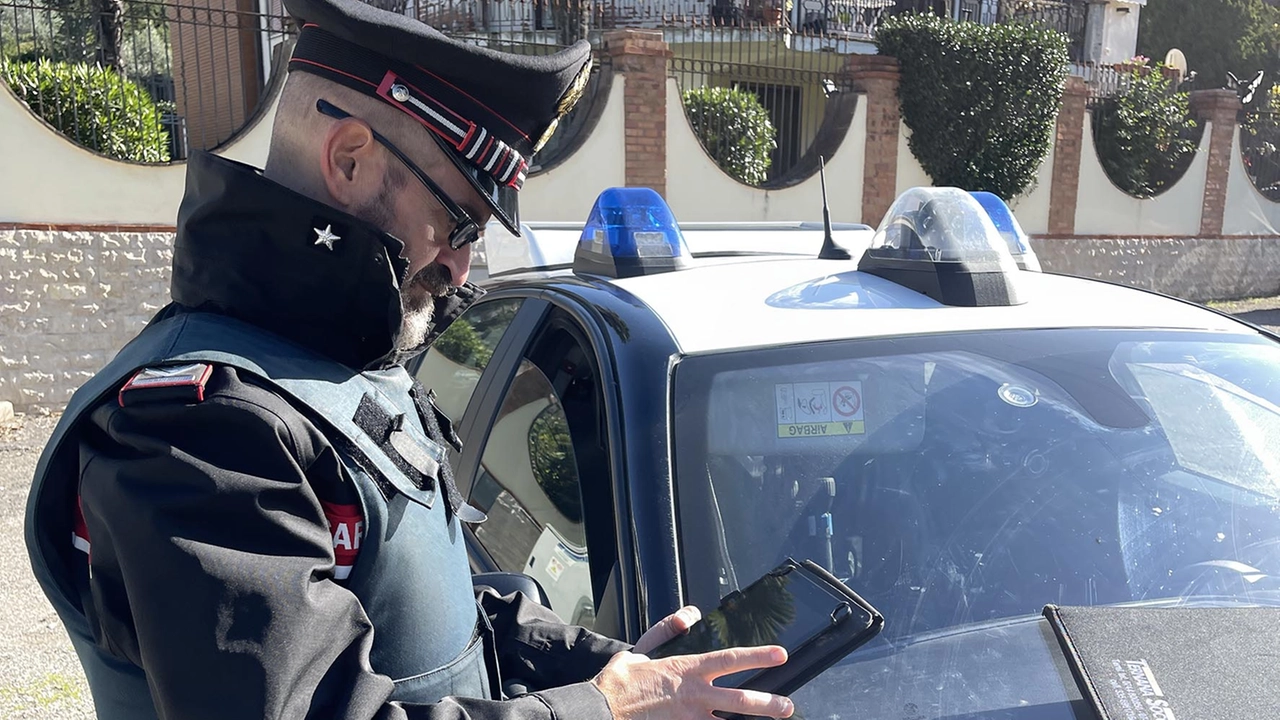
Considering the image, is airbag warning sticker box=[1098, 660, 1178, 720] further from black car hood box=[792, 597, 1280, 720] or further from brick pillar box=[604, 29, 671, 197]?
brick pillar box=[604, 29, 671, 197]

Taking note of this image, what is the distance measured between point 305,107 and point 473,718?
74cm

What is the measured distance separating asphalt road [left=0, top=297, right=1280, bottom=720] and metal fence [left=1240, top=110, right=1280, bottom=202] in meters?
16.1

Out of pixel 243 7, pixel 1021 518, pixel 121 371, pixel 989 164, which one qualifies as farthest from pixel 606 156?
pixel 121 371

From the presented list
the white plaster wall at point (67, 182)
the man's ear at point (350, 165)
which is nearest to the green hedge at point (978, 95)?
the white plaster wall at point (67, 182)

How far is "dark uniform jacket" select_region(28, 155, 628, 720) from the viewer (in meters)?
0.96

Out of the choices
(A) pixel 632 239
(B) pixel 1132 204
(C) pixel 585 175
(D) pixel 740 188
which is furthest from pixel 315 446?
(B) pixel 1132 204

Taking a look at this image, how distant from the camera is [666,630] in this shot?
146 centimetres

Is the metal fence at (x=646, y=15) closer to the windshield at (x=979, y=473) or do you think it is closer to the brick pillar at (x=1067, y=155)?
the brick pillar at (x=1067, y=155)

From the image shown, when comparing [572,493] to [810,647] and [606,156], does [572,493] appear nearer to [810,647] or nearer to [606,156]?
[810,647]

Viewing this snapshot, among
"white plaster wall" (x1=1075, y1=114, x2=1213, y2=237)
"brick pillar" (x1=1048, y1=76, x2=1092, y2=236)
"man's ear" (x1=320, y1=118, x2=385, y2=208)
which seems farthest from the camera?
"white plaster wall" (x1=1075, y1=114, x2=1213, y2=237)

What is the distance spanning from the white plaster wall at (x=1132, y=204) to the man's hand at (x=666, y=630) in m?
13.2

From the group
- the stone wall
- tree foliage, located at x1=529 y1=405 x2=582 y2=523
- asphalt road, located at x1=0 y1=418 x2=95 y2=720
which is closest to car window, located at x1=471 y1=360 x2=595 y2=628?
tree foliage, located at x1=529 y1=405 x2=582 y2=523

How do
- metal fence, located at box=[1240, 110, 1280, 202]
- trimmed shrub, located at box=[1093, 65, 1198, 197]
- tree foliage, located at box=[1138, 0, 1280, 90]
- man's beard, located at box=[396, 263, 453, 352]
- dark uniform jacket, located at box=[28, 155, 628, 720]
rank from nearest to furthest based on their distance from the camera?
dark uniform jacket, located at box=[28, 155, 628, 720] < man's beard, located at box=[396, 263, 453, 352] < trimmed shrub, located at box=[1093, 65, 1198, 197] < metal fence, located at box=[1240, 110, 1280, 202] < tree foliage, located at box=[1138, 0, 1280, 90]

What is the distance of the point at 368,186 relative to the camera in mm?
1229
